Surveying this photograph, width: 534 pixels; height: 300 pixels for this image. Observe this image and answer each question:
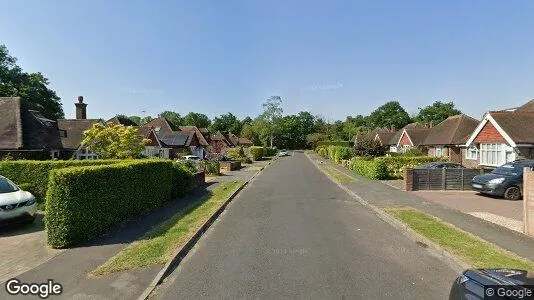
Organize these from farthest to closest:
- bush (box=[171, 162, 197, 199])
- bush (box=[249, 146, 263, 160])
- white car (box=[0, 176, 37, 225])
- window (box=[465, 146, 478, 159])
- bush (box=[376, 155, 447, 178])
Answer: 1. bush (box=[249, 146, 263, 160])
2. window (box=[465, 146, 478, 159])
3. bush (box=[376, 155, 447, 178])
4. bush (box=[171, 162, 197, 199])
5. white car (box=[0, 176, 37, 225])

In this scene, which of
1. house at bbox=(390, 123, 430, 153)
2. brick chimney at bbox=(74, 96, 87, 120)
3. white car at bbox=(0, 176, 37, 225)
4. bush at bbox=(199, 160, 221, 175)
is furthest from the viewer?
house at bbox=(390, 123, 430, 153)

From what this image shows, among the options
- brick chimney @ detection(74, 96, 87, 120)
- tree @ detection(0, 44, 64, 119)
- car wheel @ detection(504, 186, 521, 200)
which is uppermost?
tree @ detection(0, 44, 64, 119)

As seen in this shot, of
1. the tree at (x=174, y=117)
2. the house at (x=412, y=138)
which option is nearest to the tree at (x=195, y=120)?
the tree at (x=174, y=117)

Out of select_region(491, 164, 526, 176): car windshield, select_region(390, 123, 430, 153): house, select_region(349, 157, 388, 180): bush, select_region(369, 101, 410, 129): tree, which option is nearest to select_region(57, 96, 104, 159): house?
select_region(349, 157, 388, 180): bush

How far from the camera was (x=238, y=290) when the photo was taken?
21.2ft

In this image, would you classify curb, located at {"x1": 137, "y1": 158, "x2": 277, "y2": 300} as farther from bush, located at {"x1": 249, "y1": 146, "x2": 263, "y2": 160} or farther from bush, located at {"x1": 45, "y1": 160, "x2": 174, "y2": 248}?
bush, located at {"x1": 249, "y1": 146, "x2": 263, "y2": 160}

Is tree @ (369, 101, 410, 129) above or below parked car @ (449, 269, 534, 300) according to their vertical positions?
above

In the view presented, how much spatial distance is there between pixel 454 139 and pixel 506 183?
21110mm

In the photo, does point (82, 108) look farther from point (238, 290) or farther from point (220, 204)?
point (238, 290)

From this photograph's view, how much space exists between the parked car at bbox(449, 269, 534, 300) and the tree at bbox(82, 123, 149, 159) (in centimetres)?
2613

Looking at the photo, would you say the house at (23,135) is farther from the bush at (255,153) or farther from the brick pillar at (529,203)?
the bush at (255,153)

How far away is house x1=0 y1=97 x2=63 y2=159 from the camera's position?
22.8 metres

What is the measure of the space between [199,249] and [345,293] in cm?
410

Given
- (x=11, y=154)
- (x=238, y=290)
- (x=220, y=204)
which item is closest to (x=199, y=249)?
(x=238, y=290)
